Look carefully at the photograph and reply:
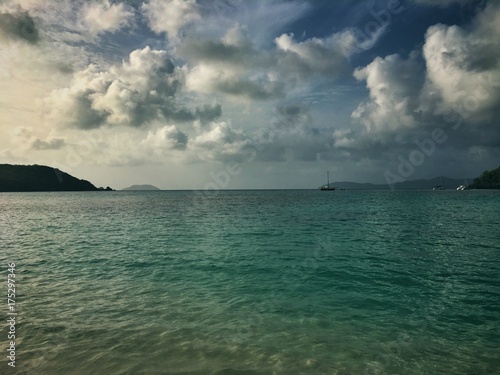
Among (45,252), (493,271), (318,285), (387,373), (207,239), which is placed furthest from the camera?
(207,239)

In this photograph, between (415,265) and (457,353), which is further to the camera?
(415,265)

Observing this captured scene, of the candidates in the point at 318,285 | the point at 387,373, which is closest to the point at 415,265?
the point at 318,285

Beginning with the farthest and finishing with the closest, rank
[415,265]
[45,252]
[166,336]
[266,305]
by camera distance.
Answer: [45,252], [415,265], [266,305], [166,336]

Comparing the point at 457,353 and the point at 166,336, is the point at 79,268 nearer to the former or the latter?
the point at 166,336

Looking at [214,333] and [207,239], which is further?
[207,239]

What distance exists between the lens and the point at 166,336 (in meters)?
10.8

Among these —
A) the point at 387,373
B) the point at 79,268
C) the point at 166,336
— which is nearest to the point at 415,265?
the point at 387,373

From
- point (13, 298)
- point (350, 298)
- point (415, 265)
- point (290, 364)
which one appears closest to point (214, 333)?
point (290, 364)

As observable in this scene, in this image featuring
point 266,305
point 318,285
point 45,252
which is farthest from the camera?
point 45,252

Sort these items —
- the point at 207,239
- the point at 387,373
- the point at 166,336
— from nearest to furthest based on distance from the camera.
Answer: the point at 387,373 < the point at 166,336 < the point at 207,239

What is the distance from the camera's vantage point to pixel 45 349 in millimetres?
9766

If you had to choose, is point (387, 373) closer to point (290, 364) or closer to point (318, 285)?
point (290, 364)

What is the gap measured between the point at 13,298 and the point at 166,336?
950 centimetres

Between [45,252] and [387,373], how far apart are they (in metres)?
29.1
